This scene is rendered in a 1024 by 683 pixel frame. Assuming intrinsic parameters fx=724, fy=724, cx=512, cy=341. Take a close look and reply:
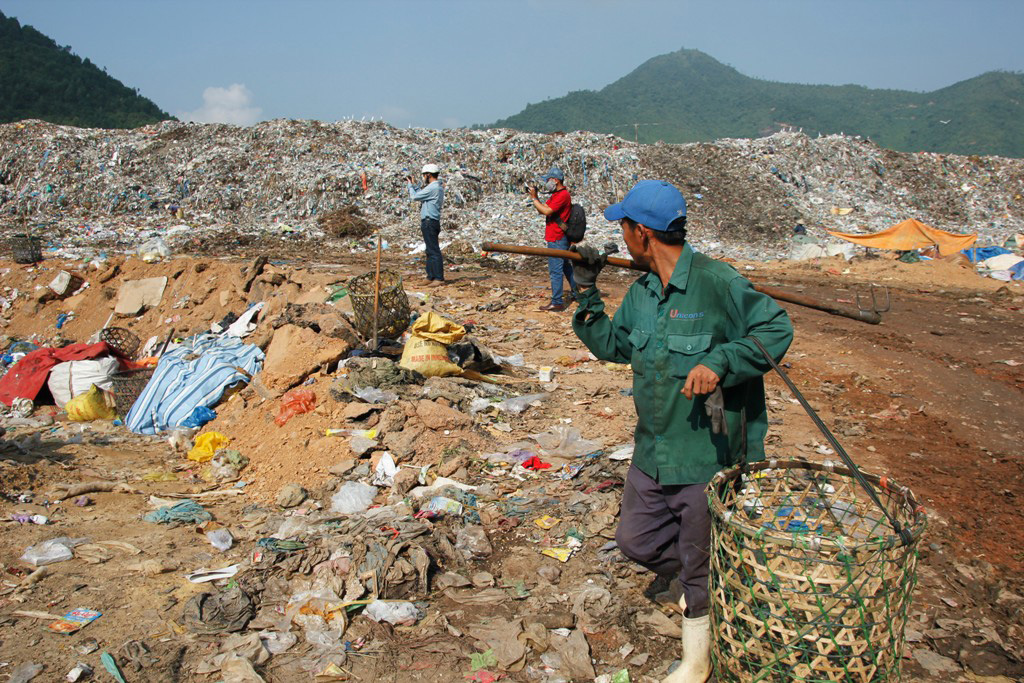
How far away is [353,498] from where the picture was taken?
3.93 metres

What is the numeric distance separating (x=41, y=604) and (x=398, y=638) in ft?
4.87

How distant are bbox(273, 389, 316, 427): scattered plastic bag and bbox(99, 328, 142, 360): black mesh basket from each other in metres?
3.20

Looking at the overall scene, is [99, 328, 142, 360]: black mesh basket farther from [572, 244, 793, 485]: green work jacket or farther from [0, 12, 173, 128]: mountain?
[0, 12, 173, 128]: mountain

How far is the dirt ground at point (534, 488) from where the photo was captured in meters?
2.65

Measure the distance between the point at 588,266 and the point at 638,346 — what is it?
1.06 ft

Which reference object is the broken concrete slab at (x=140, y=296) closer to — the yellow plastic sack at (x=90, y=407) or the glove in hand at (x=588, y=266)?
the yellow plastic sack at (x=90, y=407)

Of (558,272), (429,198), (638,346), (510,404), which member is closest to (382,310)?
(510,404)

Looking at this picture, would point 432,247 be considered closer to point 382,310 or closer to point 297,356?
point 382,310

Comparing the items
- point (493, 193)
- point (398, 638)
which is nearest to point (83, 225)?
point (493, 193)

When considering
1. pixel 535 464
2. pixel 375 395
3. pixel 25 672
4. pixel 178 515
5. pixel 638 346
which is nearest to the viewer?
pixel 638 346

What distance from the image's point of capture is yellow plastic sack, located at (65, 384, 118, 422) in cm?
622

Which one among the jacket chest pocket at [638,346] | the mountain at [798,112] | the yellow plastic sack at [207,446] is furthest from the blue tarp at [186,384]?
the mountain at [798,112]

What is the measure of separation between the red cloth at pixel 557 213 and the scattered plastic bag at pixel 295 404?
3327mm

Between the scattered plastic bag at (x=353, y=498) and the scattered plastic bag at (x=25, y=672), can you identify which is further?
the scattered plastic bag at (x=353, y=498)
